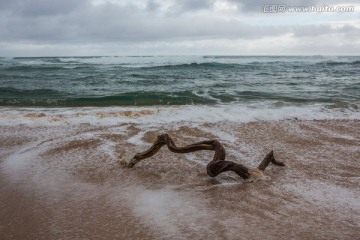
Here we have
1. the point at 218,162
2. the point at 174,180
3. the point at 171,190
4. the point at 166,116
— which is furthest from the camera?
the point at 166,116

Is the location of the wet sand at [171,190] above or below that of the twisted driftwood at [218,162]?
below

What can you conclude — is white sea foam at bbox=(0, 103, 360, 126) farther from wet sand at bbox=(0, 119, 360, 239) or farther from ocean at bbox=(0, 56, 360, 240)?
wet sand at bbox=(0, 119, 360, 239)

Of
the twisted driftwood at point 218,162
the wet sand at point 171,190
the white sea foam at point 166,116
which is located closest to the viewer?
the wet sand at point 171,190

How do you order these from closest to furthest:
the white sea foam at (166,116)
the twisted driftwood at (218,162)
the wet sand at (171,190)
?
the wet sand at (171,190)
the twisted driftwood at (218,162)
the white sea foam at (166,116)

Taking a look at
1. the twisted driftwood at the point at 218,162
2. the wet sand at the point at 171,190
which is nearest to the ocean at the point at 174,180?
the wet sand at the point at 171,190

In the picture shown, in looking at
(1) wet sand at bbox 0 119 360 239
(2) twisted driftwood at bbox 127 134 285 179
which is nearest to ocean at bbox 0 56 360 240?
(1) wet sand at bbox 0 119 360 239

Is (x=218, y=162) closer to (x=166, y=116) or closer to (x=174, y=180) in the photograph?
(x=174, y=180)

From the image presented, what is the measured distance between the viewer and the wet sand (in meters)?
2.82

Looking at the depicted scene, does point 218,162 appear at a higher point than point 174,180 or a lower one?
higher

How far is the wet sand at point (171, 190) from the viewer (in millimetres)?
2818

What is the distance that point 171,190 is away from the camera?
3664 mm

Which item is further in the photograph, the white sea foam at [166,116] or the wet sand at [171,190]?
the white sea foam at [166,116]

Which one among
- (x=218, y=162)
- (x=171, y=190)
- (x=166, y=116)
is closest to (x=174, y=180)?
(x=171, y=190)

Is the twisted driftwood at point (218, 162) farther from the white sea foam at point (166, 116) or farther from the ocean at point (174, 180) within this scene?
the white sea foam at point (166, 116)
